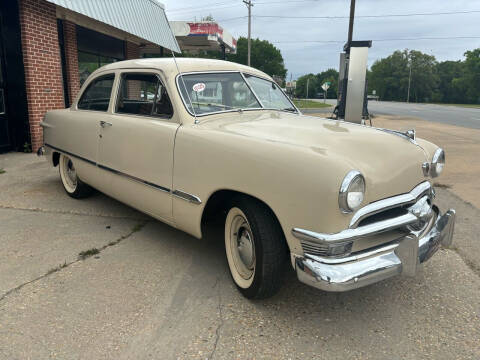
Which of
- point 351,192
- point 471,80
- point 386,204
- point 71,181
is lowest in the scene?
point 71,181

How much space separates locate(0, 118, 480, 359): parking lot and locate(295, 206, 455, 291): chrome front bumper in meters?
0.43

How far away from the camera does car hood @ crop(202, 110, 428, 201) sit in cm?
240

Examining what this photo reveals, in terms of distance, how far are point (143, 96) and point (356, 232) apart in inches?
102

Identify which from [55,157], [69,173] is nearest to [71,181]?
[69,173]

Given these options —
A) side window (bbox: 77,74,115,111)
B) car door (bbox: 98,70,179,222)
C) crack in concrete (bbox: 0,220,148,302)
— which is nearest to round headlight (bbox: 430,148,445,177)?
car door (bbox: 98,70,179,222)

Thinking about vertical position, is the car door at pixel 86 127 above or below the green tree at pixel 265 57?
below

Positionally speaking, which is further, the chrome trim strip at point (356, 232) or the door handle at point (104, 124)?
the door handle at point (104, 124)

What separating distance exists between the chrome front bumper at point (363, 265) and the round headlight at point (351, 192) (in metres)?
0.32

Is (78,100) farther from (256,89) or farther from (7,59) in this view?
(7,59)

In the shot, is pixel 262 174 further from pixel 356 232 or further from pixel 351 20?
pixel 351 20

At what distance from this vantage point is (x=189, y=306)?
9.02 ft

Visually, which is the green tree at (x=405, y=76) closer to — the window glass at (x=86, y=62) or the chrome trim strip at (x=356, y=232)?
the window glass at (x=86, y=62)

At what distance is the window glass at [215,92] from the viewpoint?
11.1 ft

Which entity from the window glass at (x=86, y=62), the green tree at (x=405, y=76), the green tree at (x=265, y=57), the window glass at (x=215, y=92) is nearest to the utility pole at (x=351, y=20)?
the window glass at (x=86, y=62)
